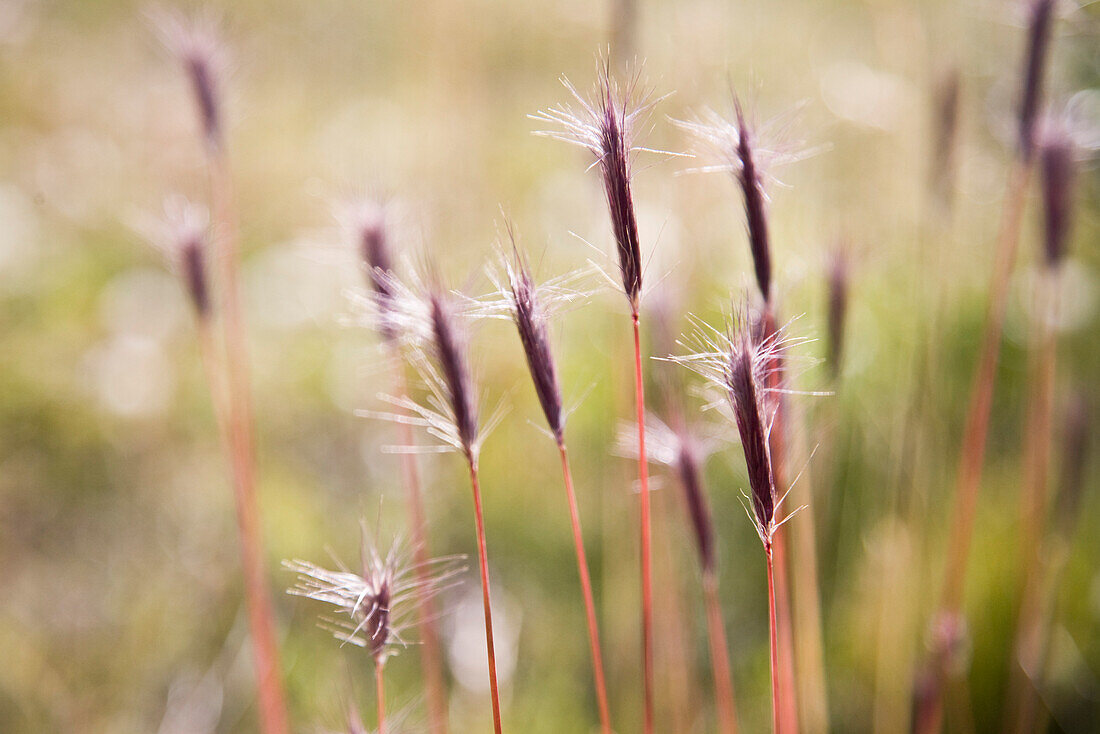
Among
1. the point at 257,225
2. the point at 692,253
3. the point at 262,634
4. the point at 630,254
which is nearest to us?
the point at 630,254

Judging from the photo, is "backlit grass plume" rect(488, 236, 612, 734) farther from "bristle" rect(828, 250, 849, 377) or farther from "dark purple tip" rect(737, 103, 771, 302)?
"bristle" rect(828, 250, 849, 377)

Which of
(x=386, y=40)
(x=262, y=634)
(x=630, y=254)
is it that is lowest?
(x=262, y=634)

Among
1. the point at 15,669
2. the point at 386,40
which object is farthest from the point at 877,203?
the point at 386,40

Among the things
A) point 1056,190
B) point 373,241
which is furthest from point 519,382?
point 1056,190

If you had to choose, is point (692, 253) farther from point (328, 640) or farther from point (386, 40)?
point (386, 40)

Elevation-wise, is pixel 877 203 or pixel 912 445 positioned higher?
pixel 877 203

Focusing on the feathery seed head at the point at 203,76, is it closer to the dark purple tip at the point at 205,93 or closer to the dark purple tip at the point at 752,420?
the dark purple tip at the point at 205,93
